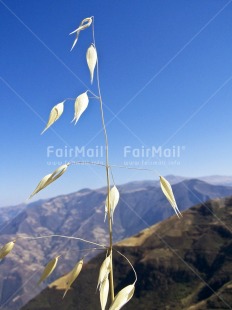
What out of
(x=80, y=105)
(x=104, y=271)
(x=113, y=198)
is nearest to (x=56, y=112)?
(x=80, y=105)

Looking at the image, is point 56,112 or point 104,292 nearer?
point 104,292

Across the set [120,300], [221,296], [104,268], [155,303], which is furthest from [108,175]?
[155,303]

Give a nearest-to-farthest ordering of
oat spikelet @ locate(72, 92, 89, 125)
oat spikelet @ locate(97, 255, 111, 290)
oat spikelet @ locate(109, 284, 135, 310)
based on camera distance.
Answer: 1. oat spikelet @ locate(109, 284, 135, 310)
2. oat spikelet @ locate(97, 255, 111, 290)
3. oat spikelet @ locate(72, 92, 89, 125)

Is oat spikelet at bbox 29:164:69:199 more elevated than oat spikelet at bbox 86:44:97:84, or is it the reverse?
oat spikelet at bbox 86:44:97:84

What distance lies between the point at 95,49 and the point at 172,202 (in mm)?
1606

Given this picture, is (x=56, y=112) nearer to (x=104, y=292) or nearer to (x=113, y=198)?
(x=113, y=198)

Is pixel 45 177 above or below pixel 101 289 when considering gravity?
above

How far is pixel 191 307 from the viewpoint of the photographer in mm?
173875

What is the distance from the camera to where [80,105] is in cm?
329

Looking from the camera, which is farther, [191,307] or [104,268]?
[191,307]

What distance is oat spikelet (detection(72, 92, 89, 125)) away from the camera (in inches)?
126

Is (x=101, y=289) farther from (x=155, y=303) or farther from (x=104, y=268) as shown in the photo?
(x=155, y=303)

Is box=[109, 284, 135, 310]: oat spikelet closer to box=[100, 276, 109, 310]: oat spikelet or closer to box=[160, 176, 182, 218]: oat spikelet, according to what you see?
box=[100, 276, 109, 310]: oat spikelet

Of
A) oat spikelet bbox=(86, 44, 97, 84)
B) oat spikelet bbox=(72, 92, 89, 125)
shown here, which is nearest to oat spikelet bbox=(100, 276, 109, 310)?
oat spikelet bbox=(72, 92, 89, 125)
